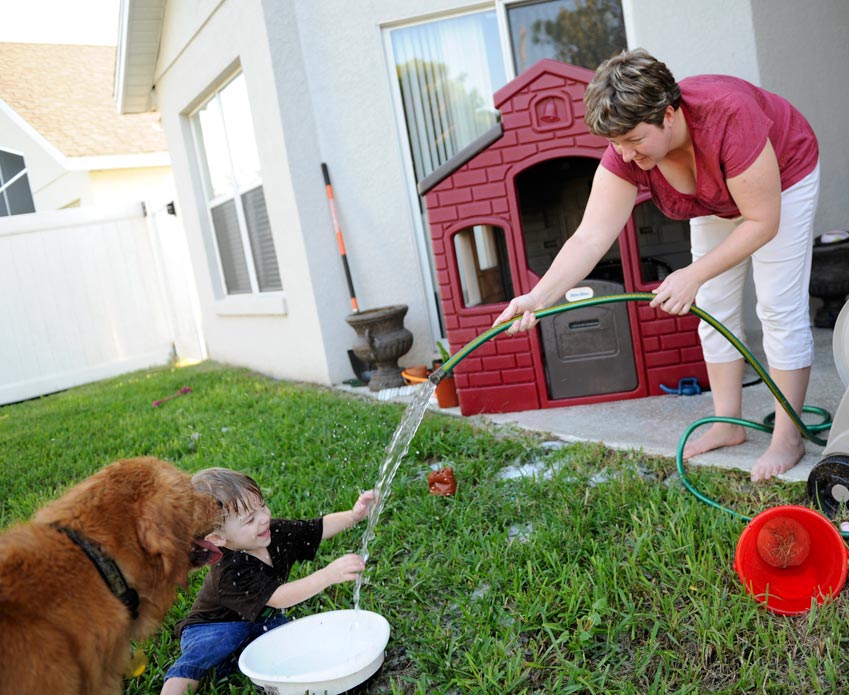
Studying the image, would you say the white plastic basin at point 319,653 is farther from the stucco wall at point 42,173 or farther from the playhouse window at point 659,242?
the stucco wall at point 42,173

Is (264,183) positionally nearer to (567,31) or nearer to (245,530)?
(567,31)

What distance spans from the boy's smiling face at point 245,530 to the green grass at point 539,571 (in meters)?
0.41

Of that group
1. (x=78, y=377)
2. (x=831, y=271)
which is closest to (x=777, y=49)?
(x=831, y=271)

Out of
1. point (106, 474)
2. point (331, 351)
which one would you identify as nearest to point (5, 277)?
point (331, 351)

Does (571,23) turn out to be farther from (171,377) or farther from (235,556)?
(171,377)

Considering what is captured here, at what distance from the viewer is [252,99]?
6.18 m

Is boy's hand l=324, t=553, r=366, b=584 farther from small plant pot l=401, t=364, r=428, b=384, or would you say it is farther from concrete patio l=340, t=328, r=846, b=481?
small plant pot l=401, t=364, r=428, b=384

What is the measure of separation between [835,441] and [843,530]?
0.27 meters

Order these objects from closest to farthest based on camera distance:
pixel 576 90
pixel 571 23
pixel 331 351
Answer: pixel 576 90, pixel 571 23, pixel 331 351

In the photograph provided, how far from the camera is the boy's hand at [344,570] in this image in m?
2.21

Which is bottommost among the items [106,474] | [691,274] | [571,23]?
[106,474]

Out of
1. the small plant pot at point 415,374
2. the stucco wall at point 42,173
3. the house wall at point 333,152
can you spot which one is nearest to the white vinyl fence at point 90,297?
the stucco wall at point 42,173

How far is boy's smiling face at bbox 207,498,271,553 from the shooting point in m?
2.24

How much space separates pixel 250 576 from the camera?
2.27 m
